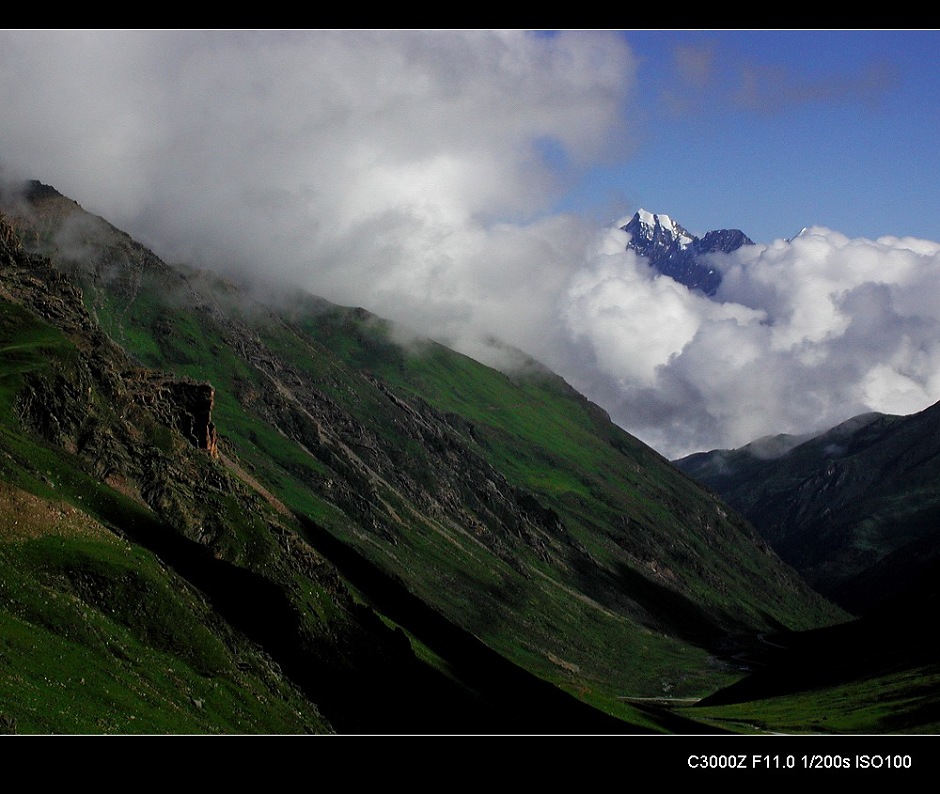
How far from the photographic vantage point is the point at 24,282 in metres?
176

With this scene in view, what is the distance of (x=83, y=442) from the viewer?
13075cm

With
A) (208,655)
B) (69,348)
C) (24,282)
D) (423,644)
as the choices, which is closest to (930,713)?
(423,644)

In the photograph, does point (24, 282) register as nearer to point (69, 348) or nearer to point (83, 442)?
point (69, 348)

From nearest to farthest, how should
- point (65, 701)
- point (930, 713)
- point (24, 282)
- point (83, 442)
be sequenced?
1. point (65, 701)
2. point (83, 442)
3. point (930, 713)
4. point (24, 282)

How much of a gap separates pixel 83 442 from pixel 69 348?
17.7m

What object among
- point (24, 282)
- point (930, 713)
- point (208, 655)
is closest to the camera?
point (208, 655)
